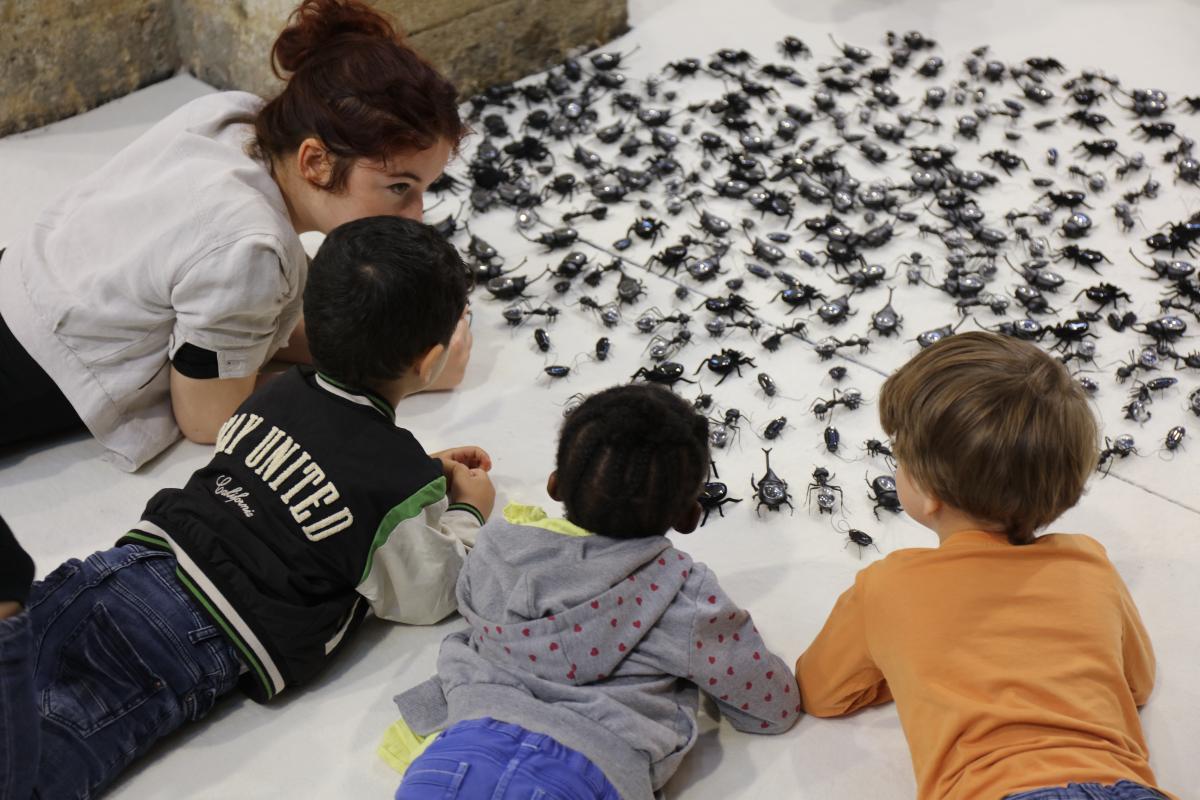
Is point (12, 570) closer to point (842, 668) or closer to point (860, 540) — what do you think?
point (842, 668)

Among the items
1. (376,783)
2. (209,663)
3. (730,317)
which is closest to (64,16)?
(730,317)

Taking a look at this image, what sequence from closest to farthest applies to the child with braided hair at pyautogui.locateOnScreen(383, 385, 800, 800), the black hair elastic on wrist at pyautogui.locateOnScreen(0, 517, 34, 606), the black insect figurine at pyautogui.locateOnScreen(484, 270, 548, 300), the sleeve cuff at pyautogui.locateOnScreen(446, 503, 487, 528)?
the black hair elastic on wrist at pyautogui.locateOnScreen(0, 517, 34, 606) → the child with braided hair at pyautogui.locateOnScreen(383, 385, 800, 800) → the sleeve cuff at pyautogui.locateOnScreen(446, 503, 487, 528) → the black insect figurine at pyautogui.locateOnScreen(484, 270, 548, 300)

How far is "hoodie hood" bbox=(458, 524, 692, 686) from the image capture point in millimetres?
1812

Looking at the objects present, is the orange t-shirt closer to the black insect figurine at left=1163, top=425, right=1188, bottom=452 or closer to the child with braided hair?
the child with braided hair

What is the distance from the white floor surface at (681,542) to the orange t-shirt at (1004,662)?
0.26 meters

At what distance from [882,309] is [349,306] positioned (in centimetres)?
153

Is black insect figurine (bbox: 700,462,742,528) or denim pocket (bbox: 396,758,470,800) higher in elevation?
denim pocket (bbox: 396,758,470,800)

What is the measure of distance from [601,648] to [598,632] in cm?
3

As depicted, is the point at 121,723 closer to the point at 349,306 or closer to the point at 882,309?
the point at 349,306

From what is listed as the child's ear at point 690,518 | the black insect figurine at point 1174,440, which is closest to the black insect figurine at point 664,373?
the child's ear at point 690,518

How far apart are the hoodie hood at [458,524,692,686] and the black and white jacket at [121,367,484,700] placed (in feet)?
0.92

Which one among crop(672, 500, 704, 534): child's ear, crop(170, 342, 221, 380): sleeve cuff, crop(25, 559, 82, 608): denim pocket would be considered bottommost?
crop(25, 559, 82, 608): denim pocket

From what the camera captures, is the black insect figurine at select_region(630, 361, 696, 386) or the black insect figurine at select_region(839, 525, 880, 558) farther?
the black insect figurine at select_region(630, 361, 696, 386)

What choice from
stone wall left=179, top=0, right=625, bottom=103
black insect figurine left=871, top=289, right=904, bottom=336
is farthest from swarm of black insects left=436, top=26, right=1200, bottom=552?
stone wall left=179, top=0, right=625, bottom=103
